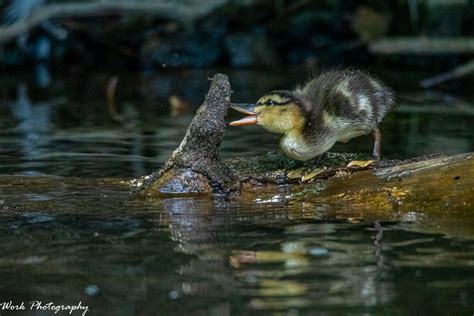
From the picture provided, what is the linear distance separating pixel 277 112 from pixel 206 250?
1.35 meters

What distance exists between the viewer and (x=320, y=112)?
561 cm

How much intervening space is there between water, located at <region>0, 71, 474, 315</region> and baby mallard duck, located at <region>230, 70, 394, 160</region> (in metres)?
0.30

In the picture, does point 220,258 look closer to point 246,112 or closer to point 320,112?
point 246,112

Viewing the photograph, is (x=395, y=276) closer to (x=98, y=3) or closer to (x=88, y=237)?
(x=88, y=237)

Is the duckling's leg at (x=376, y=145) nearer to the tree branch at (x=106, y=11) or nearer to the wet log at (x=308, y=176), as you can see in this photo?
the wet log at (x=308, y=176)

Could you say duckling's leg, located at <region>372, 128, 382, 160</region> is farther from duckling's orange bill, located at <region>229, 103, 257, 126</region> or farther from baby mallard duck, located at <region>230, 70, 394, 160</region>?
duckling's orange bill, located at <region>229, 103, 257, 126</region>

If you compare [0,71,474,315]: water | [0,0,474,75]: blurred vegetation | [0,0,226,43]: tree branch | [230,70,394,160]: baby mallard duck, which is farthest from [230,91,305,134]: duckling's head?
[0,0,226,43]: tree branch

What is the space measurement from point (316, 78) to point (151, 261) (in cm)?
214

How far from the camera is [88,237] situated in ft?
15.1

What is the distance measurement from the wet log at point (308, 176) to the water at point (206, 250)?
9cm

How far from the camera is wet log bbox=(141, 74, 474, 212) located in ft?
16.4

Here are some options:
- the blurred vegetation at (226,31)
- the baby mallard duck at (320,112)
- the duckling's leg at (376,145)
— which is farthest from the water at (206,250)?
the blurred vegetation at (226,31)

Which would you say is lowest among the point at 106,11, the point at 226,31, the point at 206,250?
the point at 206,250

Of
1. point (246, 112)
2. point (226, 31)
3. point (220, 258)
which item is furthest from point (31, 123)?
point (226, 31)
